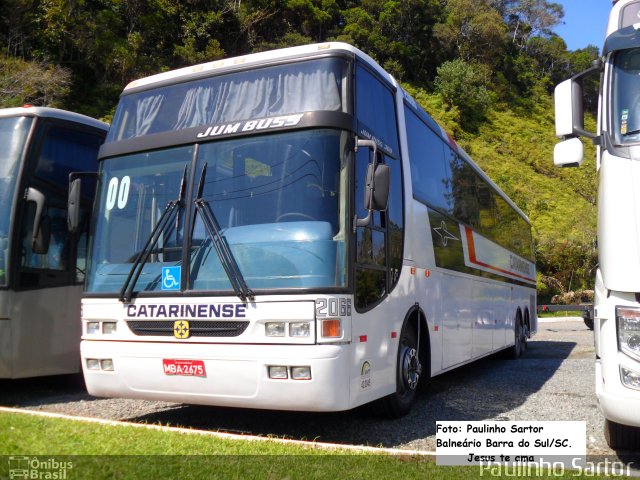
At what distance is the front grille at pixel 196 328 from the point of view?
18.3ft

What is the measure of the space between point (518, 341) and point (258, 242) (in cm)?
982

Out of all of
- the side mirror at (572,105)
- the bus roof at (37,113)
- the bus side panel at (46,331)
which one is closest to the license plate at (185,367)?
the bus side panel at (46,331)

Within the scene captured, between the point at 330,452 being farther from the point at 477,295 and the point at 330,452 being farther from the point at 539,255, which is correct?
the point at 539,255

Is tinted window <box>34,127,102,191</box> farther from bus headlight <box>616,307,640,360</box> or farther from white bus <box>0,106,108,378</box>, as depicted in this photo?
bus headlight <box>616,307,640,360</box>

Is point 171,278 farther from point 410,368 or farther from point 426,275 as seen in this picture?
point 426,275

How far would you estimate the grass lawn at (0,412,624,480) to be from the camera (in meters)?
4.37

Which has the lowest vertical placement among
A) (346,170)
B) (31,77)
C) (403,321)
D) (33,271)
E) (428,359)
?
(428,359)

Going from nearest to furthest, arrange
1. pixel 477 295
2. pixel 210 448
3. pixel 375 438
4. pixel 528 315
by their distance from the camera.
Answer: pixel 210 448, pixel 375 438, pixel 477 295, pixel 528 315

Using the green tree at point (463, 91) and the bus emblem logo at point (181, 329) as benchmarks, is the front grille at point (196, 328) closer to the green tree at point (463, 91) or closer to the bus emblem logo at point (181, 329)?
the bus emblem logo at point (181, 329)

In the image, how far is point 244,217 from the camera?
5789 mm

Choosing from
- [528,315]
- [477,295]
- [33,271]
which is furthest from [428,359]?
[528,315]

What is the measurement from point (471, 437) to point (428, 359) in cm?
203

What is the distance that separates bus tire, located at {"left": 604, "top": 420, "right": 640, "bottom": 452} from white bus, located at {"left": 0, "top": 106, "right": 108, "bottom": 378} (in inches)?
238

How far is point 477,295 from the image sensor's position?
10070 millimetres
